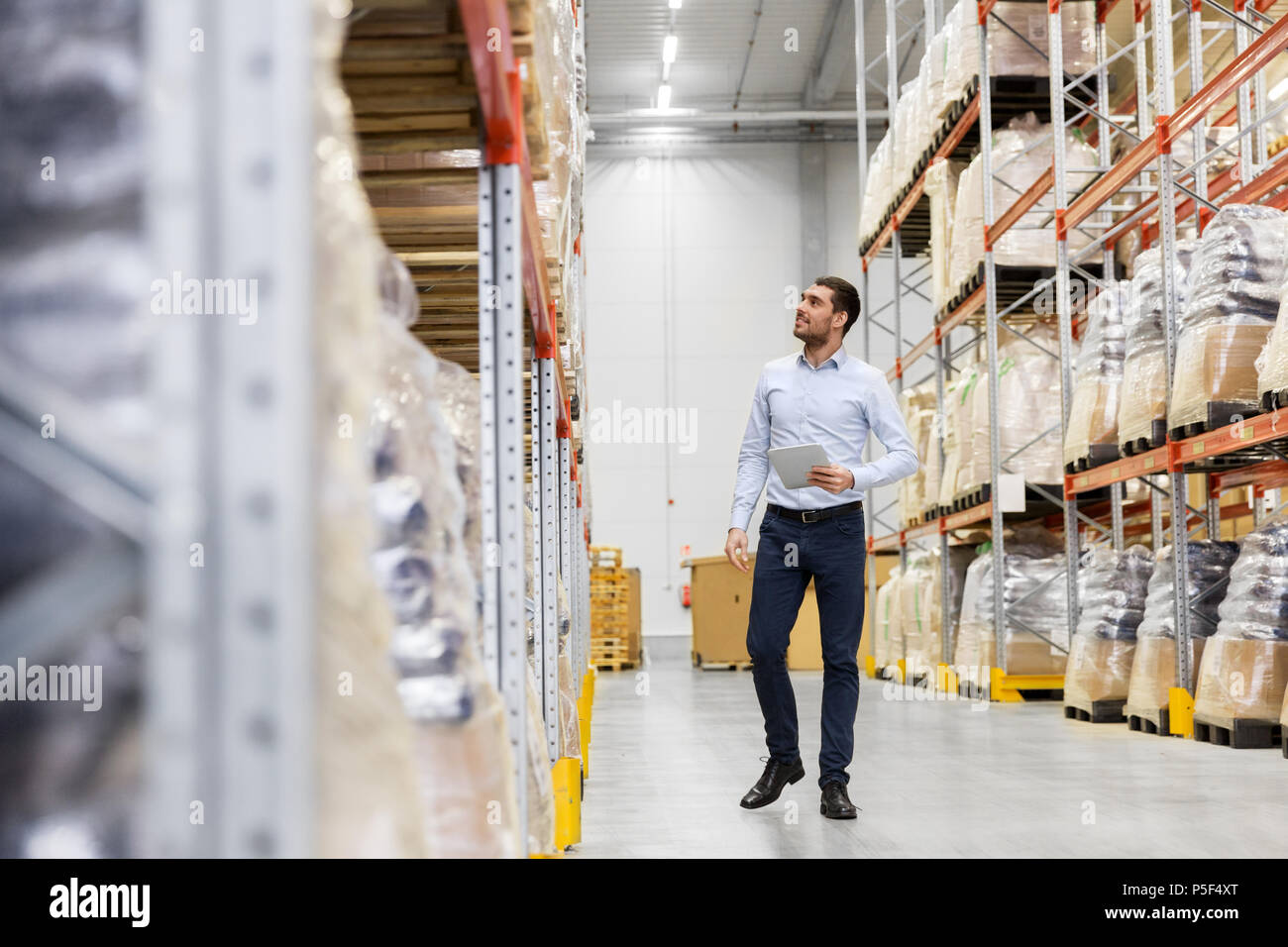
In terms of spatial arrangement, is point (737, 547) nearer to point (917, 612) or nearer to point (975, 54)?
point (975, 54)

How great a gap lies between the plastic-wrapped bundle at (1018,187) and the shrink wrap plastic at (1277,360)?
3762mm

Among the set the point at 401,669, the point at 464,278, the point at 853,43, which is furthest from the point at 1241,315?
the point at 853,43

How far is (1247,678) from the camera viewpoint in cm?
605

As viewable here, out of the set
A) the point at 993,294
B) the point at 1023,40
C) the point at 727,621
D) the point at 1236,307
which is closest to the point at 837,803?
the point at 1236,307

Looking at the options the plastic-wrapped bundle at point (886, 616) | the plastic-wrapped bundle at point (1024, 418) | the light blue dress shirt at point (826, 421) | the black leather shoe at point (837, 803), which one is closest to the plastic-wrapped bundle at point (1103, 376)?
the plastic-wrapped bundle at point (1024, 418)

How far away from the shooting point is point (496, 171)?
99.5 inches

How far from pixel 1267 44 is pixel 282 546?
6.42 meters

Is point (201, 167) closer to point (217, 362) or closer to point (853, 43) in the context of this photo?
point (217, 362)

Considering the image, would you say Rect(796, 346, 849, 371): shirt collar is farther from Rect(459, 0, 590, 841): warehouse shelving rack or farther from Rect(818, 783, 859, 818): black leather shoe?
Rect(459, 0, 590, 841): warehouse shelving rack

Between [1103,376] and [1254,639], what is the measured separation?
2.39 m

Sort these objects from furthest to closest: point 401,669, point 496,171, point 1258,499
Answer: point 1258,499 → point 496,171 → point 401,669

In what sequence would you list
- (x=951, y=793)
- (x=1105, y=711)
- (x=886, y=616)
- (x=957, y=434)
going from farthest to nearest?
1. (x=886, y=616)
2. (x=957, y=434)
3. (x=1105, y=711)
4. (x=951, y=793)

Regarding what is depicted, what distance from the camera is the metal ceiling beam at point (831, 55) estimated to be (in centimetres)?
1734

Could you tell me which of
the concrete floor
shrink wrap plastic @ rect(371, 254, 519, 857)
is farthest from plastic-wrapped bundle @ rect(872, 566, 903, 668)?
shrink wrap plastic @ rect(371, 254, 519, 857)
